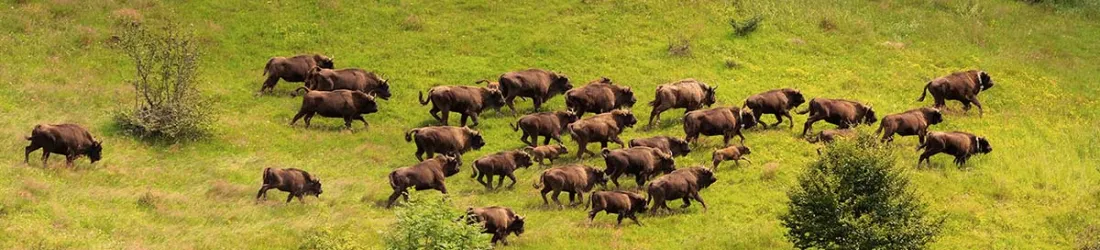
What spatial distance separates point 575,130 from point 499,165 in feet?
14.1

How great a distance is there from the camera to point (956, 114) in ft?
166

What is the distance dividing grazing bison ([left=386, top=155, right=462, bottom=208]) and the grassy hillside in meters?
0.88

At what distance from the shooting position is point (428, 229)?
28.0 m

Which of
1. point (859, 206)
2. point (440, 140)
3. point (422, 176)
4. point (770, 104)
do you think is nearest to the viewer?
point (859, 206)

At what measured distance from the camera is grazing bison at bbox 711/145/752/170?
4079 cm

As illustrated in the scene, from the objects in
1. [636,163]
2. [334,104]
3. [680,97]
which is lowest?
[680,97]

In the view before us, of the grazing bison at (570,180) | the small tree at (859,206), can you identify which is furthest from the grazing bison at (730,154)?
the small tree at (859,206)

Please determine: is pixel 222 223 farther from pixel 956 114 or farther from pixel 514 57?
pixel 956 114

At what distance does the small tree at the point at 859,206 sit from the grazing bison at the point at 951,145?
28.2ft

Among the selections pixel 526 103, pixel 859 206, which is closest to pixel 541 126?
pixel 526 103

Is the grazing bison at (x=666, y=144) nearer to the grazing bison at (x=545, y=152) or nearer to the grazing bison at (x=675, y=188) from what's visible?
the grazing bison at (x=545, y=152)

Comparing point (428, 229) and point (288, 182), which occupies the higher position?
point (428, 229)

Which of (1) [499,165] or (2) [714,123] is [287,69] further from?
(2) [714,123]

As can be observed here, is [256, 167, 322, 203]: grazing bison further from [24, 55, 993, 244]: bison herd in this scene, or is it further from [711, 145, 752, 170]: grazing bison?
[711, 145, 752, 170]: grazing bison
